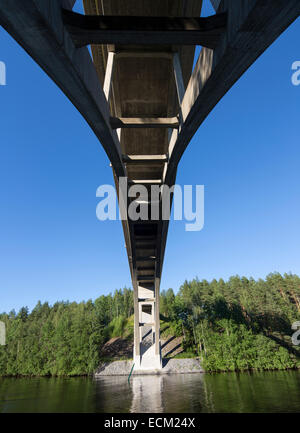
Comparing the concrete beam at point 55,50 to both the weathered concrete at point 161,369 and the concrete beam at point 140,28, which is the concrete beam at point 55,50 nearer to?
the concrete beam at point 140,28

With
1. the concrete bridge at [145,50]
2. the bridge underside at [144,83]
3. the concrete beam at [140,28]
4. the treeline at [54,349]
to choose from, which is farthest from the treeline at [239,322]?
the concrete beam at [140,28]

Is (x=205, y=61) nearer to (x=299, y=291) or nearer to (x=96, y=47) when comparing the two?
(x=96, y=47)

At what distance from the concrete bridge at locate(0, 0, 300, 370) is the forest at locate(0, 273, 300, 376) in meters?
36.7

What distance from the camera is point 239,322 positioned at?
40.8 m

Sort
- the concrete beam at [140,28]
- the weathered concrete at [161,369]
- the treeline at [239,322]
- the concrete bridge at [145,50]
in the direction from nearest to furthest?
the concrete bridge at [145,50], the concrete beam at [140,28], the weathered concrete at [161,369], the treeline at [239,322]

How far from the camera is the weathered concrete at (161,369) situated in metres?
32.3

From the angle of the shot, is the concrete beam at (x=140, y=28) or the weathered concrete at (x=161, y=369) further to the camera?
the weathered concrete at (x=161, y=369)

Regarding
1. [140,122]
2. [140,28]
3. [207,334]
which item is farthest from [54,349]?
[140,28]

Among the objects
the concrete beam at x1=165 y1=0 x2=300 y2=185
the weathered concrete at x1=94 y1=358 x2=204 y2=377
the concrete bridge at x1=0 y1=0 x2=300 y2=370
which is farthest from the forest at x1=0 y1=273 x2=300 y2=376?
the concrete beam at x1=165 y1=0 x2=300 y2=185

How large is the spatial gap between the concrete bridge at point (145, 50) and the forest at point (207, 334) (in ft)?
121

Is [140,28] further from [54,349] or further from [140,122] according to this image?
[54,349]

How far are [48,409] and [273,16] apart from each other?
19959mm
